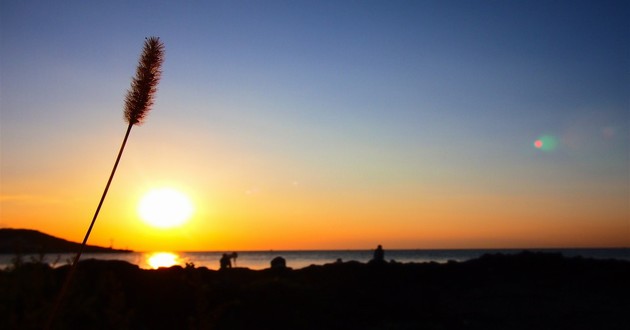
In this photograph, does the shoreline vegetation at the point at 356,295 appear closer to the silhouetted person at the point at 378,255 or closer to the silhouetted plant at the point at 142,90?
the silhouetted person at the point at 378,255

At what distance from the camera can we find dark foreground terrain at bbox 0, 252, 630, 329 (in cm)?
1188

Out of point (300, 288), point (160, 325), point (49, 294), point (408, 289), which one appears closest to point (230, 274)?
point (300, 288)

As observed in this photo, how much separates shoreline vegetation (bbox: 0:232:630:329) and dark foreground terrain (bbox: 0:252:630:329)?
0.03 m

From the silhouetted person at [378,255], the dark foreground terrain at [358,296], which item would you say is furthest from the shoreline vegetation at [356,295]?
the silhouetted person at [378,255]

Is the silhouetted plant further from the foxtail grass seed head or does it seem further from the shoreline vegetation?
the shoreline vegetation

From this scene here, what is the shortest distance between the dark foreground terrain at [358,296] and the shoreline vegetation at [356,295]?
0.03m

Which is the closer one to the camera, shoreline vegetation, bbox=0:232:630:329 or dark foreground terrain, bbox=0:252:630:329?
shoreline vegetation, bbox=0:232:630:329

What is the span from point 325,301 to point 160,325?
5.97 metres

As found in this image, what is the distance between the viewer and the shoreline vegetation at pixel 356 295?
38.1ft

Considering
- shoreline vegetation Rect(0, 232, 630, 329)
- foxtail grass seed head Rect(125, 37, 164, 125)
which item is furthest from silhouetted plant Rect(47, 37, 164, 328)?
shoreline vegetation Rect(0, 232, 630, 329)

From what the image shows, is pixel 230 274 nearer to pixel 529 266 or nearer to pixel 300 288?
pixel 300 288

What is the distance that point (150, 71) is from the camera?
2959 millimetres

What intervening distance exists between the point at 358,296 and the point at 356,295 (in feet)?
0.50

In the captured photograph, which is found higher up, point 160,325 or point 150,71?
point 150,71
